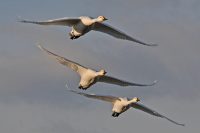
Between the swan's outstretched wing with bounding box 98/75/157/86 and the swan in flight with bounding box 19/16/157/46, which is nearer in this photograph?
the swan in flight with bounding box 19/16/157/46

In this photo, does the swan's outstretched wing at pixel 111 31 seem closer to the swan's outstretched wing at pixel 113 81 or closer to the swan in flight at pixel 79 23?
the swan in flight at pixel 79 23

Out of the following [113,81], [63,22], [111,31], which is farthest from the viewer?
[113,81]

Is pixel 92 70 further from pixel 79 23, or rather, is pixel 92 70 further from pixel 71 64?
pixel 79 23

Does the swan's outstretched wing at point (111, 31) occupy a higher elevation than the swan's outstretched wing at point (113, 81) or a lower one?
higher

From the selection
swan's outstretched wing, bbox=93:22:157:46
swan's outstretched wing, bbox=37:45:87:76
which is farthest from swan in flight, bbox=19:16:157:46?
swan's outstretched wing, bbox=37:45:87:76

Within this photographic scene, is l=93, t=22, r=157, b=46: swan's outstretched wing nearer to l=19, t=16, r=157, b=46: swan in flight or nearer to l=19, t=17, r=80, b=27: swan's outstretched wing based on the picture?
l=19, t=16, r=157, b=46: swan in flight

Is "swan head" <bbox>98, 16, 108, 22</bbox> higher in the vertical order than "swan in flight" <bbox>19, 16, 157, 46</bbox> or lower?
higher

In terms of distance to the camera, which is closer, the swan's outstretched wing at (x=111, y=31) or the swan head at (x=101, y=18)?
the swan head at (x=101, y=18)

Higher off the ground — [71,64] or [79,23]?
[79,23]

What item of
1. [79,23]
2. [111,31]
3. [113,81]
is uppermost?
[79,23]

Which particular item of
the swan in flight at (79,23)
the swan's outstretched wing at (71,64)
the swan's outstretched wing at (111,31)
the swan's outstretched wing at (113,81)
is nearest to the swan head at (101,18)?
the swan in flight at (79,23)

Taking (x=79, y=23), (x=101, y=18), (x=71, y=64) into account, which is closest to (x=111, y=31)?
(x=101, y=18)

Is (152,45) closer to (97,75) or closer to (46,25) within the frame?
(97,75)

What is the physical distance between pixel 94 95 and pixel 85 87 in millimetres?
1081
